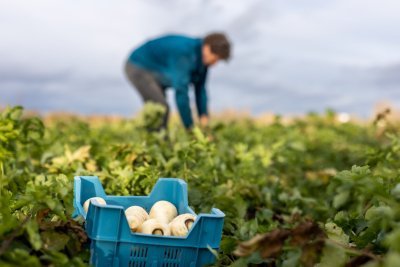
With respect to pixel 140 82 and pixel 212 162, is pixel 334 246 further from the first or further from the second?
pixel 140 82

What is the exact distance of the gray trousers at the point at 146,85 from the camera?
975 cm

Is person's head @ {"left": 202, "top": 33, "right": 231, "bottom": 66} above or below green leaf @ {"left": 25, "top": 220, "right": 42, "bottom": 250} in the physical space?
above

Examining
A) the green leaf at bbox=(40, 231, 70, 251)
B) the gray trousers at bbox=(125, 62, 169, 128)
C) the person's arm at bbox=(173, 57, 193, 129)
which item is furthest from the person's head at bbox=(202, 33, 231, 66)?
the green leaf at bbox=(40, 231, 70, 251)

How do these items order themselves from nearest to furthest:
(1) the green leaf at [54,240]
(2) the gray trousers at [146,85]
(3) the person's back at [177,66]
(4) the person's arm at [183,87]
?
1. (1) the green leaf at [54,240]
2. (4) the person's arm at [183,87]
3. (3) the person's back at [177,66]
4. (2) the gray trousers at [146,85]

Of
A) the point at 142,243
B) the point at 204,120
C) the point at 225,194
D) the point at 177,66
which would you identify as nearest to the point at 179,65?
the point at 177,66

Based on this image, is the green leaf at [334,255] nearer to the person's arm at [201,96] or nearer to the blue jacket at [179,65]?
the blue jacket at [179,65]

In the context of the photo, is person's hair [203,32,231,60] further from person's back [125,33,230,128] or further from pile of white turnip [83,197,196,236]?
pile of white turnip [83,197,196,236]

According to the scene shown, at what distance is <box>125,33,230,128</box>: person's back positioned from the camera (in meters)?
9.29

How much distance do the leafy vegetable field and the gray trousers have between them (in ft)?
5.50

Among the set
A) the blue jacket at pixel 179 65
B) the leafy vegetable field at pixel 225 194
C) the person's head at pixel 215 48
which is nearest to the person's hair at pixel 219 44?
the person's head at pixel 215 48

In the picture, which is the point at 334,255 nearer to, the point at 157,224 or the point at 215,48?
the point at 157,224

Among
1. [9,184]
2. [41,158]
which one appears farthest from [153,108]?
[9,184]

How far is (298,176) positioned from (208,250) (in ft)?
14.8

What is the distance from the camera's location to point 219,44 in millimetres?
9336
